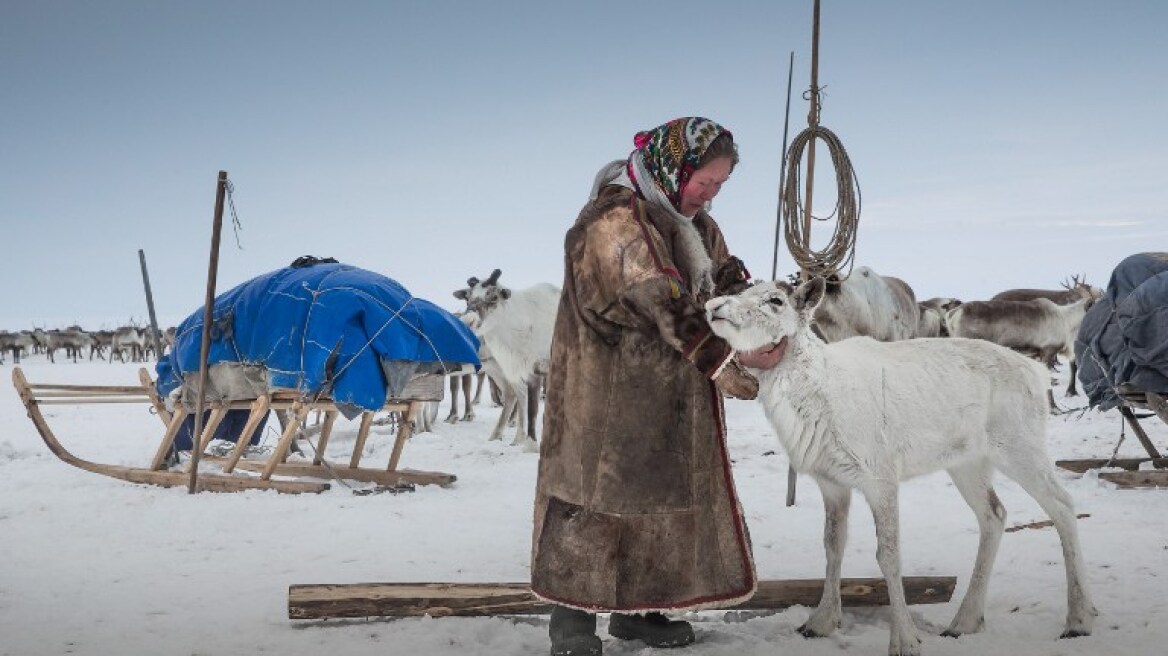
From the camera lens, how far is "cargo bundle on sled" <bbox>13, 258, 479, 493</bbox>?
7.59 m

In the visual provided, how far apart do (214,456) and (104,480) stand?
1002mm

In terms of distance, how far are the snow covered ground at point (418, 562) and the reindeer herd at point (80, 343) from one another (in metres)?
50.0

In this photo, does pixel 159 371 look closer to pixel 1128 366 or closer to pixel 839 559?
pixel 839 559

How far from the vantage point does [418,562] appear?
17.0ft

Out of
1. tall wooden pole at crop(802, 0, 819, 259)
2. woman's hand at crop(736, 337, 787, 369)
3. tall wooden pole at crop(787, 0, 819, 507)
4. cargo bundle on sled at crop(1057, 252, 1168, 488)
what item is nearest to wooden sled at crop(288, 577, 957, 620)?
woman's hand at crop(736, 337, 787, 369)

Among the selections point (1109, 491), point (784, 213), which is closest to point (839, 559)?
point (784, 213)

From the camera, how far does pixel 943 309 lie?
65.0 ft

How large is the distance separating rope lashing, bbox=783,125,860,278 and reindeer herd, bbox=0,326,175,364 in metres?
55.1

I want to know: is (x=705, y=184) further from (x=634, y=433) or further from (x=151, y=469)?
(x=151, y=469)

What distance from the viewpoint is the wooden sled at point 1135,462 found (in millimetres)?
6996

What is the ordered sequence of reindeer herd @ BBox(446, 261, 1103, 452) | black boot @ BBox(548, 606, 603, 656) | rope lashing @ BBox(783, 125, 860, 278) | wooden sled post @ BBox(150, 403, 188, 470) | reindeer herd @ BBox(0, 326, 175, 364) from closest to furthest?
black boot @ BBox(548, 606, 603, 656) → rope lashing @ BBox(783, 125, 860, 278) → wooden sled post @ BBox(150, 403, 188, 470) → reindeer herd @ BBox(446, 261, 1103, 452) → reindeer herd @ BBox(0, 326, 175, 364)

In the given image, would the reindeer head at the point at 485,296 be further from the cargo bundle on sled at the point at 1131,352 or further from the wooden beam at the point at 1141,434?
the wooden beam at the point at 1141,434

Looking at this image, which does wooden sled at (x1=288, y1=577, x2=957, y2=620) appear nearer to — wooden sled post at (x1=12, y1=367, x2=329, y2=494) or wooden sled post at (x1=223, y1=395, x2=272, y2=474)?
wooden sled post at (x1=12, y1=367, x2=329, y2=494)

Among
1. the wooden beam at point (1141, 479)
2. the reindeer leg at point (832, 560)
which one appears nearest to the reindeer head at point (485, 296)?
the wooden beam at point (1141, 479)
